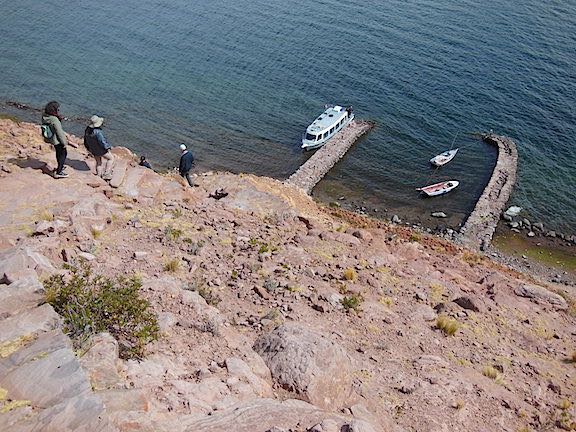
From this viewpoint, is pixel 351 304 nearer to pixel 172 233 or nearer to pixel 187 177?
pixel 172 233

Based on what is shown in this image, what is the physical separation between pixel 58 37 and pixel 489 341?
58.0 m

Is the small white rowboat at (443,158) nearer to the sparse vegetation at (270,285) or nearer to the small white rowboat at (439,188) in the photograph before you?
the small white rowboat at (439,188)

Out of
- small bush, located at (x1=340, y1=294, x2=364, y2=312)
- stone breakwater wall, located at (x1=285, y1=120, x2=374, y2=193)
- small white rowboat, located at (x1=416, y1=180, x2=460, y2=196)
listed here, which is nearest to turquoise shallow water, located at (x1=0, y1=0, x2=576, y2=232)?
small white rowboat, located at (x1=416, y1=180, x2=460, y2=196)

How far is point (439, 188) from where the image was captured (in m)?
40.4

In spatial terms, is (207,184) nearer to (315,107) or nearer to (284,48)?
(315,107)

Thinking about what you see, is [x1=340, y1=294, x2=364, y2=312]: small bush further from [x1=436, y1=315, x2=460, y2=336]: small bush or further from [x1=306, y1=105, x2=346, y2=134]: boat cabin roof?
[x1=306, y1=105, x2=346, y2=134]: boat cabin roof

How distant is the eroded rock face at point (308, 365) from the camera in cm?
1189

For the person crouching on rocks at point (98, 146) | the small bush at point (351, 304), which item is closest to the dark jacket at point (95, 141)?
the person crouching on rocks at point (98, 146)

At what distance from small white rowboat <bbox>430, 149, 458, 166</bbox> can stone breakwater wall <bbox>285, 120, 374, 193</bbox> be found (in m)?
7.40

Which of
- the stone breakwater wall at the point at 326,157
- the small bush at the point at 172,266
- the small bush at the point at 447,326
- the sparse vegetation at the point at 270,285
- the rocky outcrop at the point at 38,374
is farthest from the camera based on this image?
the stone breakwater wall at the point at 326,157

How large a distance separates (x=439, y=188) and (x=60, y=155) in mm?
29411

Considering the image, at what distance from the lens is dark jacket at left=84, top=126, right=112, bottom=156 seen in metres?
19.7

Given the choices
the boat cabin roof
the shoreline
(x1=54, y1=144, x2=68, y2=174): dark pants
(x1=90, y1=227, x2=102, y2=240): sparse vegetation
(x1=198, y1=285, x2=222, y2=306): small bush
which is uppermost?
(x1=54, y1=144, x2=68, y2=174): dark pants

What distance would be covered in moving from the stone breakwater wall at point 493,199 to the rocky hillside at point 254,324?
10.8m
